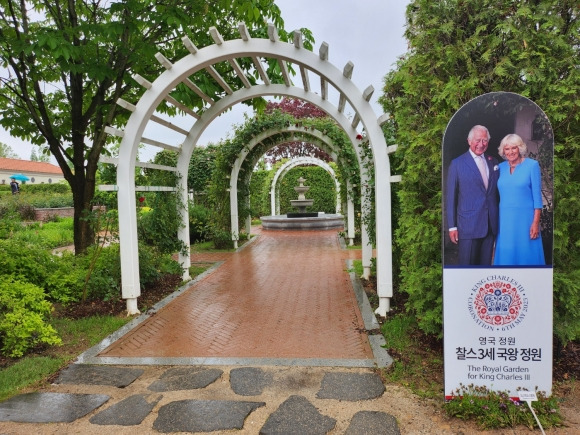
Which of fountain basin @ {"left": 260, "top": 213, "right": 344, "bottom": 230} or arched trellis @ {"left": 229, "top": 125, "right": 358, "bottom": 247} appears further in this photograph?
fountain basin @ {"left": 260, "top": 213, "right": 344, "bottom": 230}

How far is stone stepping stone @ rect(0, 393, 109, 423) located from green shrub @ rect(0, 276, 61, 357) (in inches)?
37.6

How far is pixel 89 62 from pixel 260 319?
4.59 meters

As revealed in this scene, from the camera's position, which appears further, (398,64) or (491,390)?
(398,64)

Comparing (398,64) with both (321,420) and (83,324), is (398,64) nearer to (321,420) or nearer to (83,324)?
(321,420)

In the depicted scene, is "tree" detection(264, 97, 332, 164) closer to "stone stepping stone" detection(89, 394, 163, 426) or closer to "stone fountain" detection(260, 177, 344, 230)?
"stone fountain" detection(260, 177, 344, 230)

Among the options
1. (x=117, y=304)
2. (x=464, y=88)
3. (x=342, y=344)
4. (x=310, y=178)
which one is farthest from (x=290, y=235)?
(x=464, y=88)

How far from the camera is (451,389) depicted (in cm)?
297

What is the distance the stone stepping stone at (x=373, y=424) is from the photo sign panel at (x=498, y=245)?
530mm

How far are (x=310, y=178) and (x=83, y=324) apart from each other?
18.5 metres

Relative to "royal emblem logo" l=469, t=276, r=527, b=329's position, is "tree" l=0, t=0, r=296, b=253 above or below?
above

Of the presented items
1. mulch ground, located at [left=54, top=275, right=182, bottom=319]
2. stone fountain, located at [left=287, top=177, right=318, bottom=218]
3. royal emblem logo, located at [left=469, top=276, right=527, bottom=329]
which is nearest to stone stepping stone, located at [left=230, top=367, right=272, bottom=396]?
royal emblem logo, located at [left=469, top=276, right=527, bottom=329]

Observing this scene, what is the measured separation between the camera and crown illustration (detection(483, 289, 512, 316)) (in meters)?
2.88

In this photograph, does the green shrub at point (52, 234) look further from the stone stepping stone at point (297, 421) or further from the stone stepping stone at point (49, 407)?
the stone stepping stone at point (297, 421)

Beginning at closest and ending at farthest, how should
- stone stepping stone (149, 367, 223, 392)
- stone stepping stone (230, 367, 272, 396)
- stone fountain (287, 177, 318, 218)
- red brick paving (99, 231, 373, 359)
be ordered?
stone stepping stone (230, 367, 272, 396) → stone stepping stone (149, 367, 223, 392) → red brick paving (99, 231, 373, 359) → stone fountain (287, 177, 318, 218)
